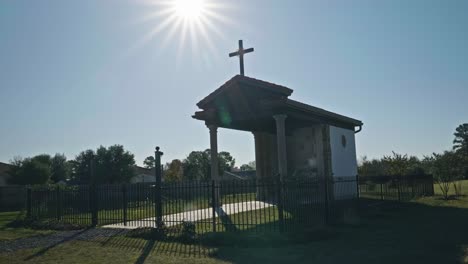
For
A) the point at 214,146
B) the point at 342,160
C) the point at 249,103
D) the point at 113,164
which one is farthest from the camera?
the point at 113,164

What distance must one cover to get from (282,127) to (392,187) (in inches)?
298

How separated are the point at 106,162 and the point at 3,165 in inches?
434

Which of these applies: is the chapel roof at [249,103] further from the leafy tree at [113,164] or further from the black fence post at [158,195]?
the leafy tree at [113,164]

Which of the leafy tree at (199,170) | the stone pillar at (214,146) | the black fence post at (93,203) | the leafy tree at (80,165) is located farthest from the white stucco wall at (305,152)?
the leafy tree at (80,165)

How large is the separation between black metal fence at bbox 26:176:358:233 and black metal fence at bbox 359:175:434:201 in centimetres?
369

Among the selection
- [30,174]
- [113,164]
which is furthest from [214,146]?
[113,164]

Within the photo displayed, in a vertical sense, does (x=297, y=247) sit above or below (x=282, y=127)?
below

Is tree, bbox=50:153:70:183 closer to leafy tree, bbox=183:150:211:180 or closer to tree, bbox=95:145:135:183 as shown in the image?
tree, bbox=95:145:135:183

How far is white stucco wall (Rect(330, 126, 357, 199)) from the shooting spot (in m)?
18.9

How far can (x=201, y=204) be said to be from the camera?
1409 centimetres

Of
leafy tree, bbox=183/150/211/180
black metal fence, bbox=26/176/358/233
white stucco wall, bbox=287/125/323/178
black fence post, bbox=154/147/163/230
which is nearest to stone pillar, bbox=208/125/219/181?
black metal fence, bbox=26/176/358/233

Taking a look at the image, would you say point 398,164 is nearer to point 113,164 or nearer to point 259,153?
point 259,153

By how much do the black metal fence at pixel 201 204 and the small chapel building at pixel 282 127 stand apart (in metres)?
1.59

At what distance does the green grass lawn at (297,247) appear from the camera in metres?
7.09
